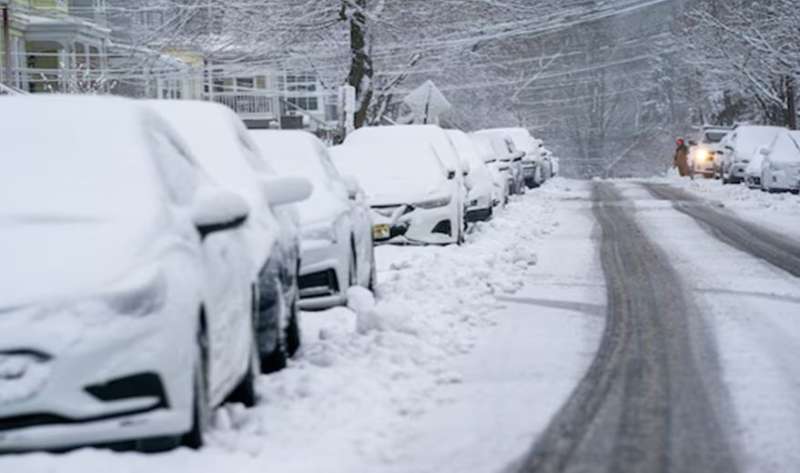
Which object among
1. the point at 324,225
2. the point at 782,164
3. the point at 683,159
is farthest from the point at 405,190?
the point at 683,159

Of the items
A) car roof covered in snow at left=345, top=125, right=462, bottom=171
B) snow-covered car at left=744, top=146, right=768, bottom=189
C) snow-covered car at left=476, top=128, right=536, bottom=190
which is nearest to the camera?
car roof covered in snow at left=345, top=125, right=462, bottom=171

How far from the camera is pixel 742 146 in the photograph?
1731 inches

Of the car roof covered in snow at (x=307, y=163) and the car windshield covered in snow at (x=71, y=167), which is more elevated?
the car windshield covered in snow at (x=71, y=167)

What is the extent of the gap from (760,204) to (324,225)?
22.2 m

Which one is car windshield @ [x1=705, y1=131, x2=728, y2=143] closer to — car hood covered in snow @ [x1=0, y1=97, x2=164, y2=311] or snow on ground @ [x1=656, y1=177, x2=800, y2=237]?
snow on ground @ [x1=656, y1=177, x2=800, y2=237]

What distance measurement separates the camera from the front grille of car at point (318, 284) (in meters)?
11.5

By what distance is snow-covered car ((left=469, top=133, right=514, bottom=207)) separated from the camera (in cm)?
2830

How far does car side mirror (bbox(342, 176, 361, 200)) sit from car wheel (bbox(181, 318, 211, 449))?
6.57 metres

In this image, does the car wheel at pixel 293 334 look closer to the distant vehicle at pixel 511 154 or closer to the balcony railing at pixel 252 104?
the distant vehicle at pixel 511 154

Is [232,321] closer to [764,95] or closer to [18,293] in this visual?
[18,293]

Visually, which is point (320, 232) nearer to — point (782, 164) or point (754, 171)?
point (782, 164)

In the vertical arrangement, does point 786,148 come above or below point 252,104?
above

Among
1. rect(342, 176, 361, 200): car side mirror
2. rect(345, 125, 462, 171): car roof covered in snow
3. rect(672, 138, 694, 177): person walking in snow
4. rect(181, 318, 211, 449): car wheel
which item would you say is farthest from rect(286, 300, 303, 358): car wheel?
rect(672, 138, 694, 177): person walking in snow

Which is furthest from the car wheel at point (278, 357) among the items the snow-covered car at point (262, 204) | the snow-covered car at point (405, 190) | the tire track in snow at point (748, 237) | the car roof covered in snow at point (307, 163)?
the snow-covered car at point (405, 190)
